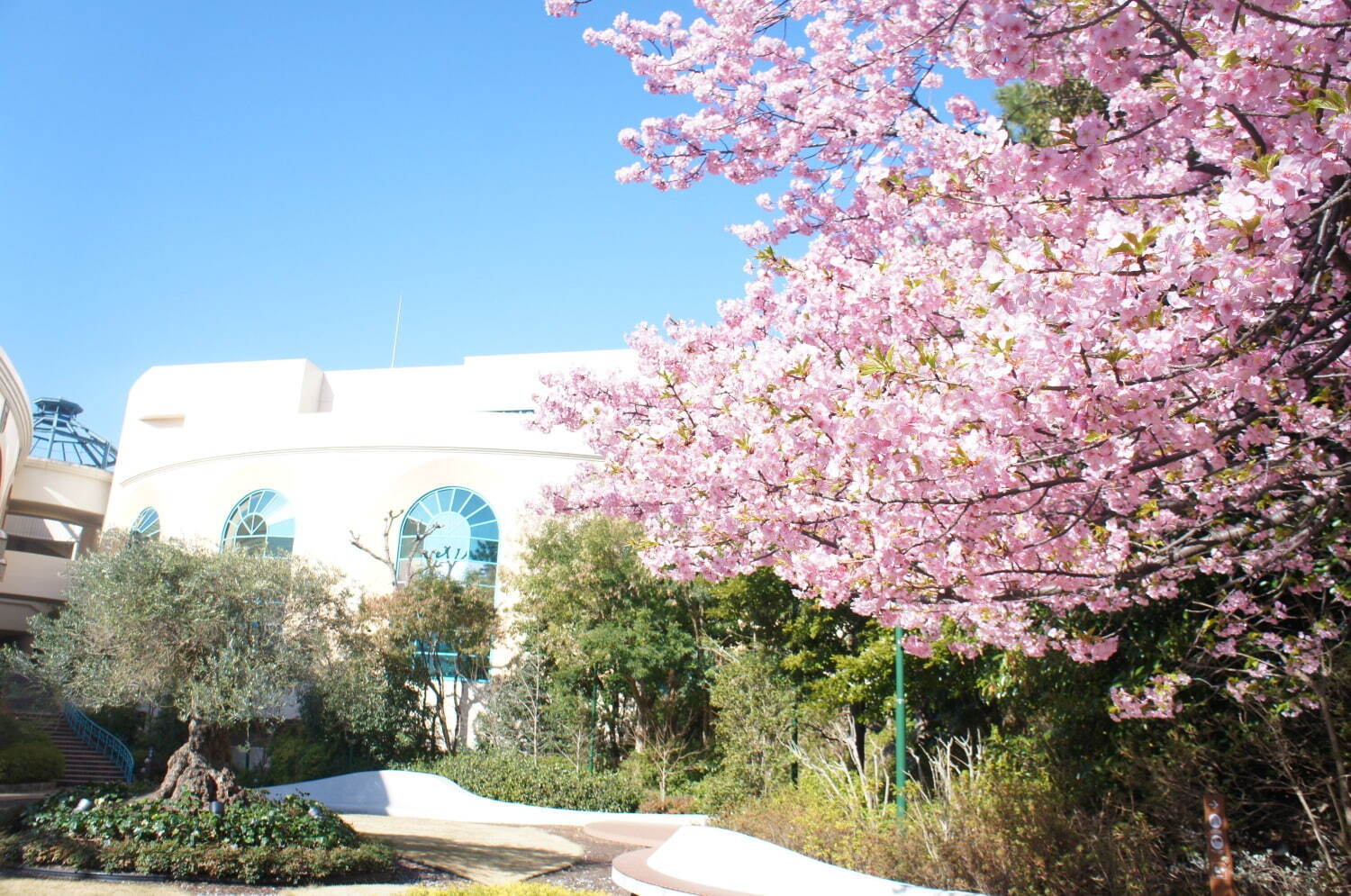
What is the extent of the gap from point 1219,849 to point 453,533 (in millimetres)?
19660

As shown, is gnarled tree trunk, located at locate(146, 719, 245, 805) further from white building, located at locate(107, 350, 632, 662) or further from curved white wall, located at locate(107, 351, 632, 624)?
white building, located at locate(107, 350, 632, 662)

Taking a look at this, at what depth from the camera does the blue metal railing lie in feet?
63.5

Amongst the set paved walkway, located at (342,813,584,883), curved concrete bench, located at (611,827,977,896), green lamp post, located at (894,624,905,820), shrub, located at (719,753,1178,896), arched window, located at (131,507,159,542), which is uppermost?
arched window, located at (131,507,159,542)

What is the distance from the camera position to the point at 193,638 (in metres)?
12.4

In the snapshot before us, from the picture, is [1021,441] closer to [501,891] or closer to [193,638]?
[501,891]

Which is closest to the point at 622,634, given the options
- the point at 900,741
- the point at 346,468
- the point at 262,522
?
the point at 900,741

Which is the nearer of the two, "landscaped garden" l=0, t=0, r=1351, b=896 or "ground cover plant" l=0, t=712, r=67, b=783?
"landscaped garden" l=0, t=0, r=1351, b=896

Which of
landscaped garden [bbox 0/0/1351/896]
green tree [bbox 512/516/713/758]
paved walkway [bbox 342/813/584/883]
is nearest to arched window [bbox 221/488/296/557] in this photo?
green tree [bbox 512/516/713/758]

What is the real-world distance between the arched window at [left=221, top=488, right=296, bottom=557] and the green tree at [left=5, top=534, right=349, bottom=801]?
27.5 ft

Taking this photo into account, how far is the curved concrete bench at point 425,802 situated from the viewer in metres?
15.5

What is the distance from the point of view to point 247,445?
23844 millimetres

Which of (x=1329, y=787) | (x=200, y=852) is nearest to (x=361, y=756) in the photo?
(x=200, y=852)

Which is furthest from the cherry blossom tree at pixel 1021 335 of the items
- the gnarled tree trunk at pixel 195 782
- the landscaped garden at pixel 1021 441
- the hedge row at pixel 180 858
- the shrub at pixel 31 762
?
the shrub at pixel 31 762

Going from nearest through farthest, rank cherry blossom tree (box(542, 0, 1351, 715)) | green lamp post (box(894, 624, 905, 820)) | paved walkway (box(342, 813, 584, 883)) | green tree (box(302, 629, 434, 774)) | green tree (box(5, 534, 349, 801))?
cherry blossom tree (box(542, 0, 1351, 715)), green lamp post (box(894, 624, 905, 820)), paved walkway (box(342, 813, 584, 883)), green tree (box(5, 534, 349, 801)), green tree (box(302, 629, 434, 774))
